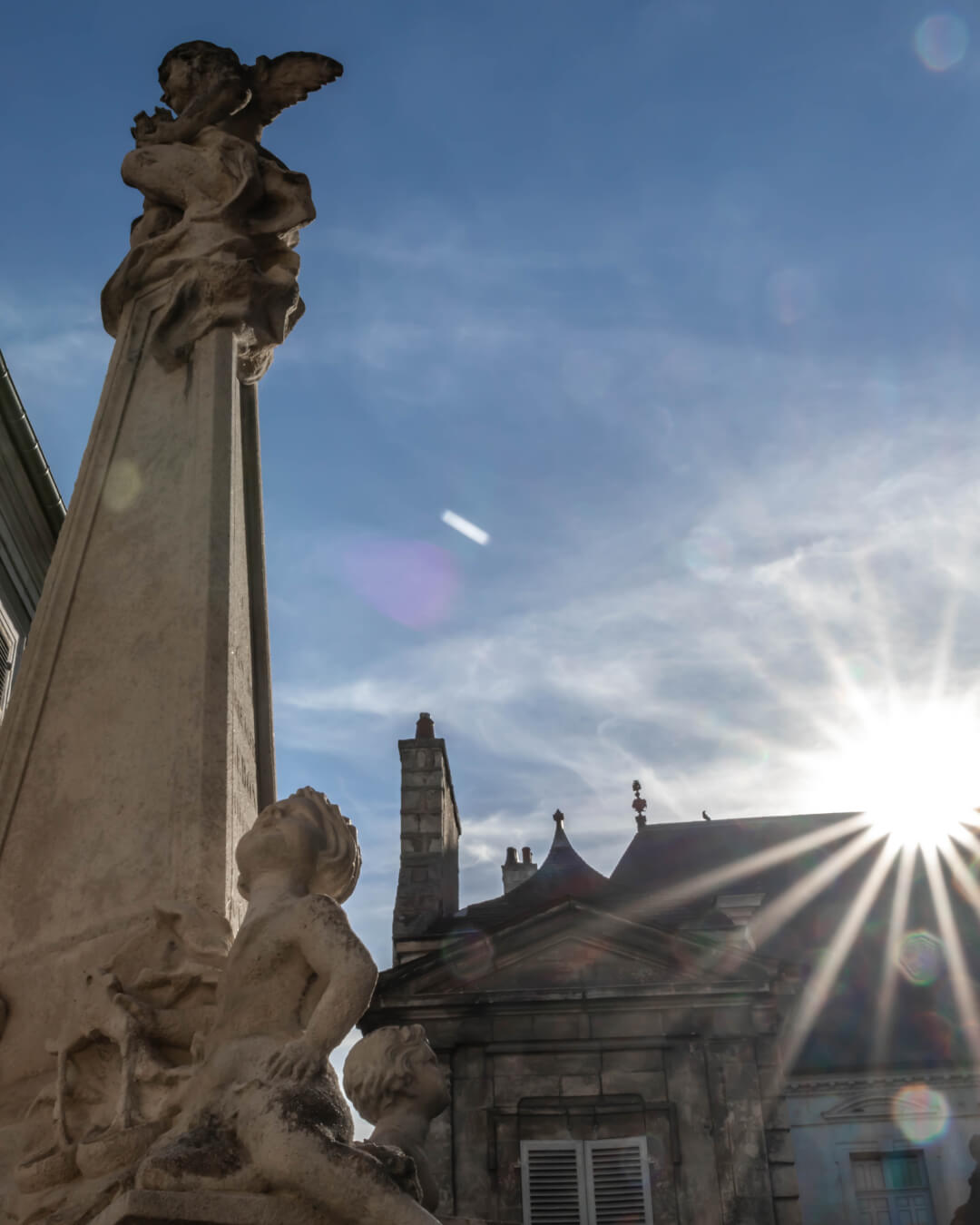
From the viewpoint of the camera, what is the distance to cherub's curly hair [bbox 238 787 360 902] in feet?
9.69

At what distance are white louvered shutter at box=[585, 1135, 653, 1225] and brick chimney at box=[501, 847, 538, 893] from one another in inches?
446

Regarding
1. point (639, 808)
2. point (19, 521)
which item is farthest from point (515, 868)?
point (19, 521)

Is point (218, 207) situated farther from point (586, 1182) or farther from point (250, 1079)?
point (586, 1182)

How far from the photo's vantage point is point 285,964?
2.65 metres

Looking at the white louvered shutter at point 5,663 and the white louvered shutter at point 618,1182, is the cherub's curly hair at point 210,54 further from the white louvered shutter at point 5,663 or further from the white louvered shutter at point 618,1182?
the white louvered shutter at point 618,1182

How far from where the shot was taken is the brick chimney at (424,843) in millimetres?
14992

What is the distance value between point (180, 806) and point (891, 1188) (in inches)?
532

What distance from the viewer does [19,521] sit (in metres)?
10.7

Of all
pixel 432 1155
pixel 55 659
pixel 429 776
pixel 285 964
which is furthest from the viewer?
pixel 429 776

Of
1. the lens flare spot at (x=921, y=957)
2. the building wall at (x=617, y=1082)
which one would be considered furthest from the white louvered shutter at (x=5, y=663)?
the lens flare spot at (x=921, y=957)

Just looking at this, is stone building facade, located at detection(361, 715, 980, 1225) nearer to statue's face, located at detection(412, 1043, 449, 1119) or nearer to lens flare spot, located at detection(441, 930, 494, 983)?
lens flare spot, located at detection(441, 930, 494, 983)

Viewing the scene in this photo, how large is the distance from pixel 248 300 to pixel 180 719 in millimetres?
2061

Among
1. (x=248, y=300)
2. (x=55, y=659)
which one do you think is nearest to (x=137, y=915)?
(x=55, y=659)

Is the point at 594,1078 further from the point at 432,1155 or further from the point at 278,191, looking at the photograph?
the point at 278,191
